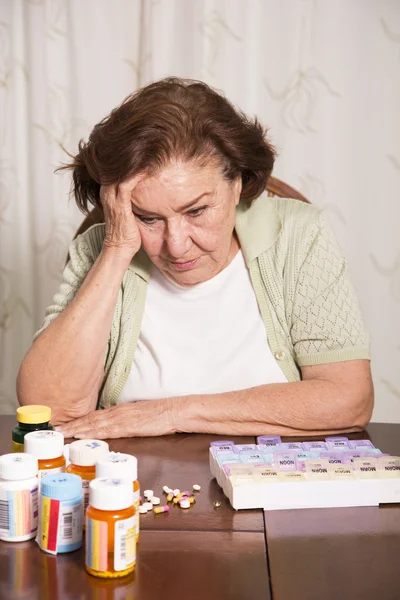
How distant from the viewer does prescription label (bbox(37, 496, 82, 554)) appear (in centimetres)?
93

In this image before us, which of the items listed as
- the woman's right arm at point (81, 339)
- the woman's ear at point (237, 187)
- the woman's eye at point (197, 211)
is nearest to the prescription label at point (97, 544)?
the woman's right arm at point (81, 339)

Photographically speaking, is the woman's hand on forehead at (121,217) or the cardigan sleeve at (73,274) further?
the cardigan sleeve at (73,274)

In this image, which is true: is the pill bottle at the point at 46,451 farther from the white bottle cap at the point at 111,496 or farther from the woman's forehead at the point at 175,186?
the woman's forehead at the point at 175,186

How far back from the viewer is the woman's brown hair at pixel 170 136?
1.48 meters

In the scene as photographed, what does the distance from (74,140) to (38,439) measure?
195 cm

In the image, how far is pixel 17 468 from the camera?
956mm

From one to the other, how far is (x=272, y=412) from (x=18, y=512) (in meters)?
0.59

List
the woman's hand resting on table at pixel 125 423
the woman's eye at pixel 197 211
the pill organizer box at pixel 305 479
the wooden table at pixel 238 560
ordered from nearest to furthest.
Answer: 1. the wooden table at pixel 238 560
2. the pill organizer box at pixel 305 479
3. the woman's hand resting on table at pixel 125 423
4. the woman's eye at pixel 197 211

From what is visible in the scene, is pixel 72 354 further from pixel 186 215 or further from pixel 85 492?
pixel 85 492

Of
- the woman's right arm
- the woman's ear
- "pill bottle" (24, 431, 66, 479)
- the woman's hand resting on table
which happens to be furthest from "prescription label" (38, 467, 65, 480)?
the woman's ear

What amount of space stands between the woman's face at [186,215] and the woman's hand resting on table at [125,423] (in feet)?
0.97

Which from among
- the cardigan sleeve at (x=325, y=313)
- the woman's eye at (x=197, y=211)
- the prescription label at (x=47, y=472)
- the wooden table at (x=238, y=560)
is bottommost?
the wooden table at (x=238, y=560)

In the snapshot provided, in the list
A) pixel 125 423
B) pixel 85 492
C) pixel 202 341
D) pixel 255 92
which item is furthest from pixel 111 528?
pixel 255 92

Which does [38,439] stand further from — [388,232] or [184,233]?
[388,232]
